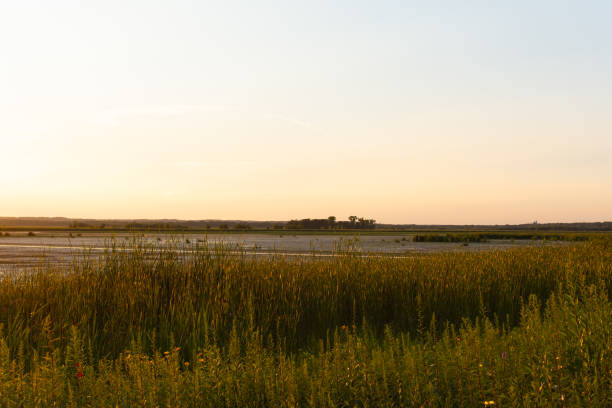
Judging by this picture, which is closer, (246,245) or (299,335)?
(299,335)

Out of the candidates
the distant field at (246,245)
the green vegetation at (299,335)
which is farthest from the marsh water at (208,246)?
the green vegetation at (299,335)

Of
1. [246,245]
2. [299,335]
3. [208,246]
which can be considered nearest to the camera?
[299,335]

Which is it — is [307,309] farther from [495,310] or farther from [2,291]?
[2,291]

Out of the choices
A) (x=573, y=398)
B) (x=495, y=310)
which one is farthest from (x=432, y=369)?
(x=495, y=310)

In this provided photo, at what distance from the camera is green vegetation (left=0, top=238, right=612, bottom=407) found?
4.09 metres

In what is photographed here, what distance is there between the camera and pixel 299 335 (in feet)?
26.7

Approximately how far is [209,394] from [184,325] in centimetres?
333

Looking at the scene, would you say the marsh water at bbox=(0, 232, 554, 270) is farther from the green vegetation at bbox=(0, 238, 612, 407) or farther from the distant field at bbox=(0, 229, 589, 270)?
the green vegetation at bbox=(0, 238, 612, 407)

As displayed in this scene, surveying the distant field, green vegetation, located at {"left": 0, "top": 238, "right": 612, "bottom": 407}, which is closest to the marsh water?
the distant field

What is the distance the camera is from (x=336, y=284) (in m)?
9.92

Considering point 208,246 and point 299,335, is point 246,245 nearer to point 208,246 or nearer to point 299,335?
point 208,246

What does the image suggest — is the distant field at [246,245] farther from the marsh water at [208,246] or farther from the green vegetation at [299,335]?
the green vegetation at [299,335]

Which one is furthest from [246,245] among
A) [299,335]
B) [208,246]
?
[299,335]

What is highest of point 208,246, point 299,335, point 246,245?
point 208,246
